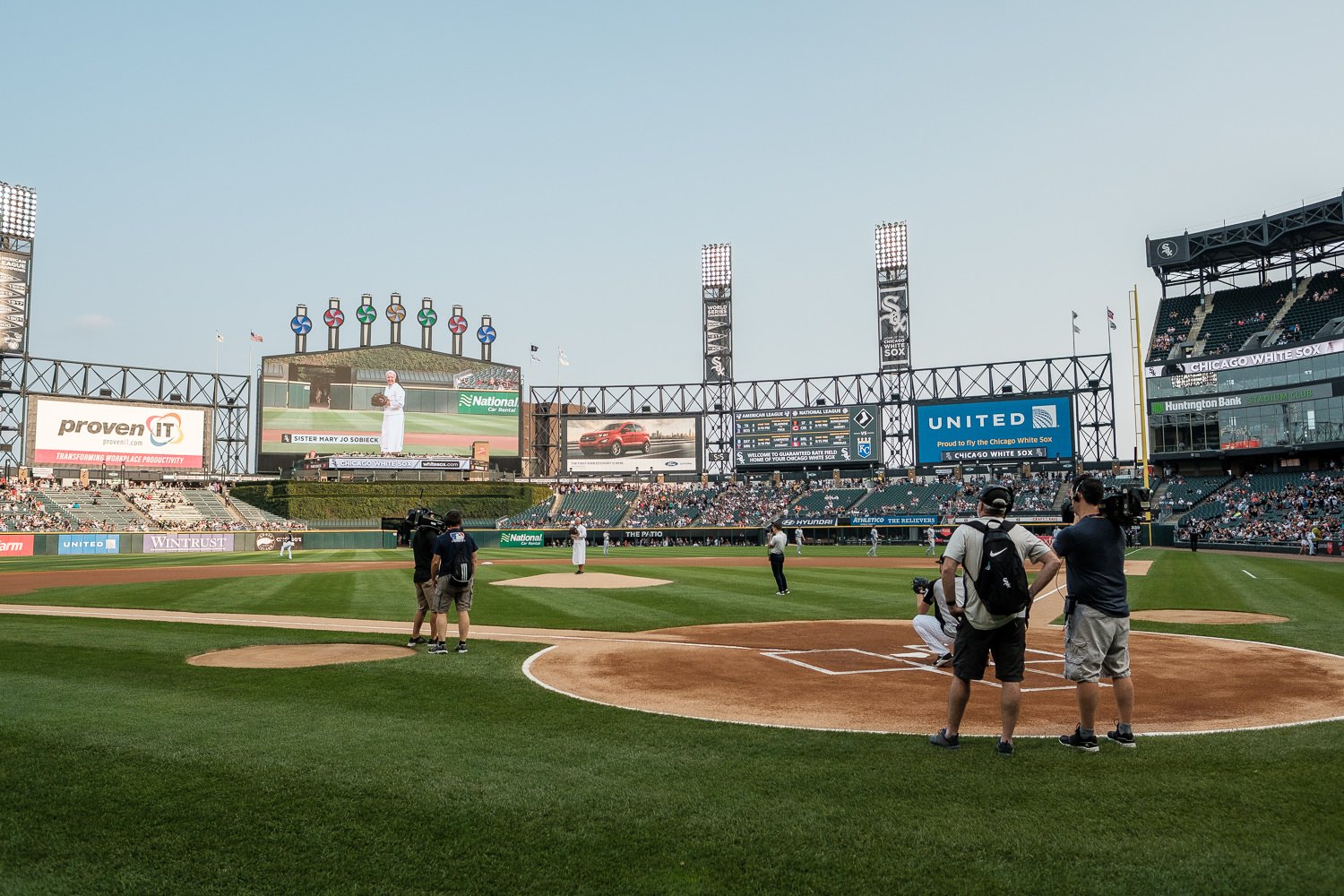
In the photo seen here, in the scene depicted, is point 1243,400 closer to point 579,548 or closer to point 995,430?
point 995,430

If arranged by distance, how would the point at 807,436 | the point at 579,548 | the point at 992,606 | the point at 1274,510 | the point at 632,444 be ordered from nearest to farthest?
the point at 992,606 → the point at 579,548 → the point at 1274,510 → the point at 807,436 → the point at 632,444

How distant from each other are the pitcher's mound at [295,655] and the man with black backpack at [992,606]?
23.8ft

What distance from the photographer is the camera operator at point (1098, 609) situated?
249 inches

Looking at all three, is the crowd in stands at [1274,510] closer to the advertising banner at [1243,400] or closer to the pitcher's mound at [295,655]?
the advertising banner at [1243,400]

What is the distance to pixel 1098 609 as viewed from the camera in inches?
250

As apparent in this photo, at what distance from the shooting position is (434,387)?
78.1 metres

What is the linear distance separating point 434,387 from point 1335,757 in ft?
254

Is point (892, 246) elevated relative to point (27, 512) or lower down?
elevated

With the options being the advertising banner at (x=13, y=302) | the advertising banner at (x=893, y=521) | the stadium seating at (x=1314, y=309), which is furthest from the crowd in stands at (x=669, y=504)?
the advertising banner at (x=13, y=302)

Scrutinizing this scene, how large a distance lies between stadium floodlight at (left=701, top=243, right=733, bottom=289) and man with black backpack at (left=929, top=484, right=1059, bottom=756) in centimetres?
7261

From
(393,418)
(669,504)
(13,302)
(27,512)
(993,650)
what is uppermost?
(13,302)

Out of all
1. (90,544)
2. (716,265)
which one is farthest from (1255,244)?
(90,544)

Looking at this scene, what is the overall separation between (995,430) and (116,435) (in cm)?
7061

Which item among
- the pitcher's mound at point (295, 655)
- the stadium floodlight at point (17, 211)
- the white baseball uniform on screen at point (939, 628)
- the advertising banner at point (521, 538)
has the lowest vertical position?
the advertising banner at point (521, 538)
